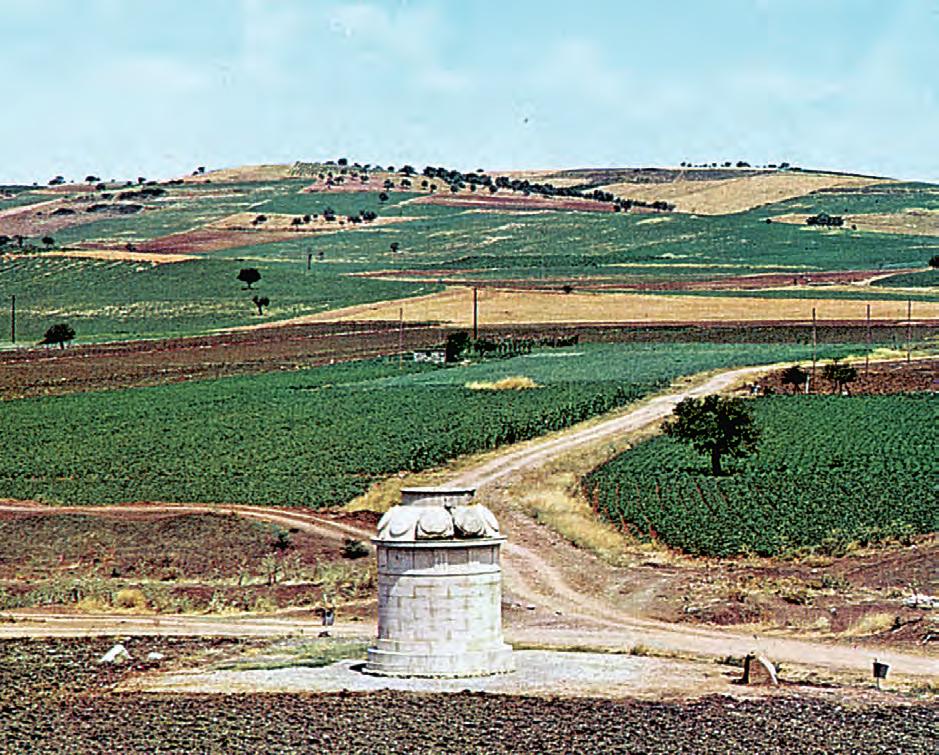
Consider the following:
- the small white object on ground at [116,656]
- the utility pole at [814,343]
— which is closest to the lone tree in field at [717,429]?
the utility pole at [814,343]

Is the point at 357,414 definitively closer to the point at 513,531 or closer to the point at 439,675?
the point at 513,531

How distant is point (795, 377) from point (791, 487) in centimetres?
3491

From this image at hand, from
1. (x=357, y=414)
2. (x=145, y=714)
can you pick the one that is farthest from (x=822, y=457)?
(x=145, y=714)

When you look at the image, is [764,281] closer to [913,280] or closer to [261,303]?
[913,280]

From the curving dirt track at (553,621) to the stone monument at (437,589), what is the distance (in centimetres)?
578

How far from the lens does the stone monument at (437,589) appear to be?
129ft

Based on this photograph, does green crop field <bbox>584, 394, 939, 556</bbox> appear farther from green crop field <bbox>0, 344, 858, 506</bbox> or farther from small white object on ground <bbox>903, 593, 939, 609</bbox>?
green crop field <bbox>0, 344, 858, 506</bbox>

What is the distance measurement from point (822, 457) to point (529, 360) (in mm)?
45976

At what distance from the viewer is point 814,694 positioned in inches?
1492

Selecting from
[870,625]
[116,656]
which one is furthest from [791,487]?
[116,656]

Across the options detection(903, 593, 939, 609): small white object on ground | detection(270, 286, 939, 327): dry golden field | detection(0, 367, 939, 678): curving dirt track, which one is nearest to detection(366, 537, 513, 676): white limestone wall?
detection(0, 367, 939, 678): curving dirt track

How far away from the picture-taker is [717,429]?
7250 centimetres

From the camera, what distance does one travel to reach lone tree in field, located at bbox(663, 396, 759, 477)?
72.3 meters

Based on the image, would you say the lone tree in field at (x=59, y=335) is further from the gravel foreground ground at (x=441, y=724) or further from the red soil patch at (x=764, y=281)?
the gravel foreground ground at (x=441, y=724)
